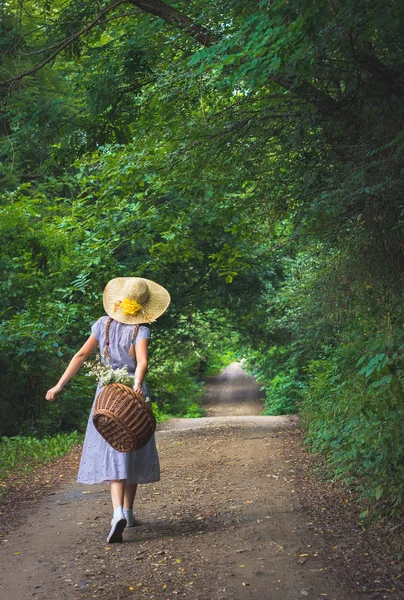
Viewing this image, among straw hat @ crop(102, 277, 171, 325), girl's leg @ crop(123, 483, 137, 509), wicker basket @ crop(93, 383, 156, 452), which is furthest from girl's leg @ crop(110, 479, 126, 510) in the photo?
straw hat @ crop(102, 277, 171, 325)

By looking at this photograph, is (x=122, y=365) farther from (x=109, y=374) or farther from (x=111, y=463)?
(x=111, y=463)

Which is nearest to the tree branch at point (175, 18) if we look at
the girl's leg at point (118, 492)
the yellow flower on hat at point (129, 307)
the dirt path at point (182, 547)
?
the yellow flower on hat at point (129, 307)

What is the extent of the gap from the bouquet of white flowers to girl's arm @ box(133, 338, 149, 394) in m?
0.10

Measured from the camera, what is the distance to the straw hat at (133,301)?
631 cm

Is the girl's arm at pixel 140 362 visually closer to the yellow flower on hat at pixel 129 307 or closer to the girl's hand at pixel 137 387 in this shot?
the girl's hand at pixel 137 387

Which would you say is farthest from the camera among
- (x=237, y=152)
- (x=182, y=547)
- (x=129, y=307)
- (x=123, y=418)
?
(x=237, y=152)

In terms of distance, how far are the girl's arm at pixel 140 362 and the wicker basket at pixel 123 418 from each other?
295mm

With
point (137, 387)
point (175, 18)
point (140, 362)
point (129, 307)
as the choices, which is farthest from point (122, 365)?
point (175, 18)

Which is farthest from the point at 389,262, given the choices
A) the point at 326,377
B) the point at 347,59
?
the point at 326,377

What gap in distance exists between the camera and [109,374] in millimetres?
5902

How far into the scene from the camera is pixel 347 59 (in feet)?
22.6

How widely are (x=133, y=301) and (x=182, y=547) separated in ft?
6.94

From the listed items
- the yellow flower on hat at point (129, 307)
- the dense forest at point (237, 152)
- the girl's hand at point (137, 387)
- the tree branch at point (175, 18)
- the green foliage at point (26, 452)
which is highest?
the tree branch at point (175, 18)

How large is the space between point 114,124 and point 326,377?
735cm
